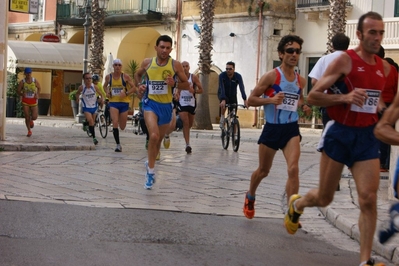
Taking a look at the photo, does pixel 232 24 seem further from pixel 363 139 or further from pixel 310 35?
pixel 363 139

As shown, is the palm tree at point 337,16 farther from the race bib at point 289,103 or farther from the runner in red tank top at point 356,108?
the runner in red tank top at point 356,108

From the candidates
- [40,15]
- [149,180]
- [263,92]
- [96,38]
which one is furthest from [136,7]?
[263,92]

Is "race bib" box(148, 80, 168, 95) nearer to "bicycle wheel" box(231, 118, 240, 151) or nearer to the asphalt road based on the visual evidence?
the asphalt road

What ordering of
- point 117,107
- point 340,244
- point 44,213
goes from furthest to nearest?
point 117,107 < point 44,213 < point 340,244

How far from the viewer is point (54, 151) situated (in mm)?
16250

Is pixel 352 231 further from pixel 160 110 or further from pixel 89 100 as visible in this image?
pixel 89 100

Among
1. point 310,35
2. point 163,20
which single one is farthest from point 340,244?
point 163,20

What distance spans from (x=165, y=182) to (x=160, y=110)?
107 cm

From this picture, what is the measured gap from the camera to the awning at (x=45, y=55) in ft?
122

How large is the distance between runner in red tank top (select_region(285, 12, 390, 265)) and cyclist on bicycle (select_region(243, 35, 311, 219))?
1.78 meters

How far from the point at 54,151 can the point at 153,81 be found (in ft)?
19.3

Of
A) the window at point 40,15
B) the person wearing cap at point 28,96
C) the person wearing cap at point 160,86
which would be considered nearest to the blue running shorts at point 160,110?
the person wearing cap at point 160,86

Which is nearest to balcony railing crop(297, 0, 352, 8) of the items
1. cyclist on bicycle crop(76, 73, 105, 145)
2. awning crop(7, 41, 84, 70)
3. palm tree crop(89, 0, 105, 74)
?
palm tree crop(89, 0, 105, 74)

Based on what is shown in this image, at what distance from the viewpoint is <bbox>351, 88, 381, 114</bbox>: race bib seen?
6.17 metres
